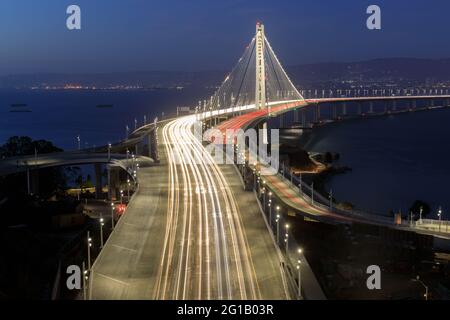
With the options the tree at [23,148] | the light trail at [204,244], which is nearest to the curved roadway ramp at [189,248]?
the light trail at [204,244]

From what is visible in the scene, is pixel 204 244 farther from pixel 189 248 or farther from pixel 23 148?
pixel 23 148

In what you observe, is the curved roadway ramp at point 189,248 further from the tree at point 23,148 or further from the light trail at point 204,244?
the tree at point 23,148

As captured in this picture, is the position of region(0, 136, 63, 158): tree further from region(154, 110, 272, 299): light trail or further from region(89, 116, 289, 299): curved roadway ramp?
region(89, 116, 289, 299): curved roadway ramp

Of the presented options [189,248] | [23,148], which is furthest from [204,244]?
[23,148]

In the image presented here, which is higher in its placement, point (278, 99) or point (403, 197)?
point (278, 99)

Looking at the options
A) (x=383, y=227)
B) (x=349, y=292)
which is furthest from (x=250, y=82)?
(x=349, y=292)
